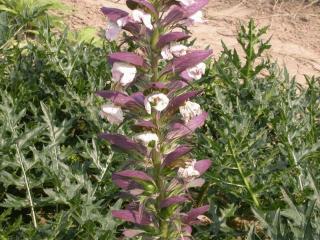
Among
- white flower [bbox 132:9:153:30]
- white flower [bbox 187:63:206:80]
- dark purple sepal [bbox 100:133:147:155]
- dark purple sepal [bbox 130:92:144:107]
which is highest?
white flower [bbox 132:9:153:30]

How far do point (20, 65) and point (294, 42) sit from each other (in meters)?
4.48

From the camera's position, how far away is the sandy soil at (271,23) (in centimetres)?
718

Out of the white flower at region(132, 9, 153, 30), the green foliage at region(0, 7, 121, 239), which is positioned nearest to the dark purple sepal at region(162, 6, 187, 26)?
the white flower at region(132, 9, 153, 30)

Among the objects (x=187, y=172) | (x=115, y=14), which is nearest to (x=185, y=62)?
(x=115, y=14)

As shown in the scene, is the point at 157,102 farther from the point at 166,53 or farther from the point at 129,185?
the point at 129,185

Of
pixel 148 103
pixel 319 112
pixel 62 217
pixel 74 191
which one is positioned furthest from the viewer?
pixel 319 112

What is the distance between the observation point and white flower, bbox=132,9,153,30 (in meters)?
1.70

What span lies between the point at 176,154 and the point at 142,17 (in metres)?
0.49

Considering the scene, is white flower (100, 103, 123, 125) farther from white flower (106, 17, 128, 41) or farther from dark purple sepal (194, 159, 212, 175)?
dark purple sepal (194, 159, 212, 175)

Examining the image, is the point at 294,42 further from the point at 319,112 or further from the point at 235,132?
the point at 235,132

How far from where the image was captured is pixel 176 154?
192cm

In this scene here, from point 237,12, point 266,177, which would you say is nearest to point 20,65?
point 266,177

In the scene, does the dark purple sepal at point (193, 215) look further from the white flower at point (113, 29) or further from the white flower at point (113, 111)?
the white flower at point (113, 29)

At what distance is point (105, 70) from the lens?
4234mm
